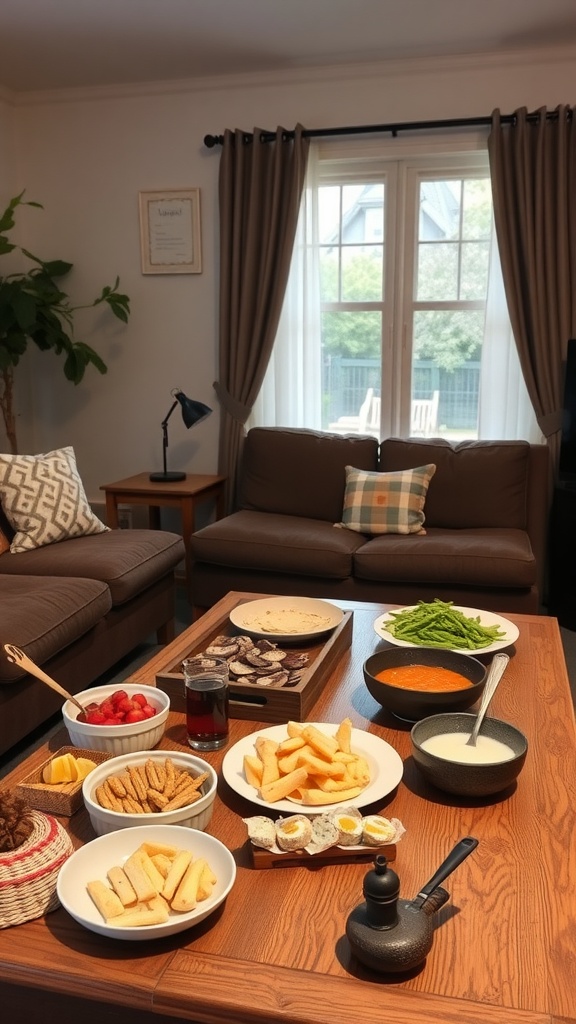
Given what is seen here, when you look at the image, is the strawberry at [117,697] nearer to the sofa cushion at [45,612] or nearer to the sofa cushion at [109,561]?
the sofa cushion at [45,612]

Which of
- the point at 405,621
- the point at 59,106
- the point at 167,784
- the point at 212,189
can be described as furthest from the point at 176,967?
the point at 59,106

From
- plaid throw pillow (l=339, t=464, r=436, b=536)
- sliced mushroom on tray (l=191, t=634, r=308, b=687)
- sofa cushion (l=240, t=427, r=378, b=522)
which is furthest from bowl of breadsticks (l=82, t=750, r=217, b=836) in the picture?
sofa cushion (l=240, t=427, r=378, b=522)

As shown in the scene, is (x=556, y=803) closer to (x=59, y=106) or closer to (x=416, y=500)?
(x=416, y=500)

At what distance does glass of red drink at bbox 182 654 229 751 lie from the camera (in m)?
1.43

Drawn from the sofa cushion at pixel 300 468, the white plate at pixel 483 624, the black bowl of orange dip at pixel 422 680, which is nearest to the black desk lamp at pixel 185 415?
the sofa cushion at pixel 300 468

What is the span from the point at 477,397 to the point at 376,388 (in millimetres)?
514

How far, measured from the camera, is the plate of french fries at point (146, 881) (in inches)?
36.5

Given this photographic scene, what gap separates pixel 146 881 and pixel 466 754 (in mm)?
584

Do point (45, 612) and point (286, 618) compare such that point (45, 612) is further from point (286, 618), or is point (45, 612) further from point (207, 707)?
point (207, 707)

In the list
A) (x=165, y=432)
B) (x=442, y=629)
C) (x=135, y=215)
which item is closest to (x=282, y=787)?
(x=442, y=629)

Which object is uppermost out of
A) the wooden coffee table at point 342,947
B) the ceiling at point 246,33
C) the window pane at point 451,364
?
the ceiling at point 246,33

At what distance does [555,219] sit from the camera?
11.8ft

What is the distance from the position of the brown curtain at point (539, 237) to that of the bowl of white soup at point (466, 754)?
2.65m

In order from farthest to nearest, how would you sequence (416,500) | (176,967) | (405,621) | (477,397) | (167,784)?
1. (477,397)
2. (416,500)
3. (405,621)
4. (167,784)
5. (176,967)
